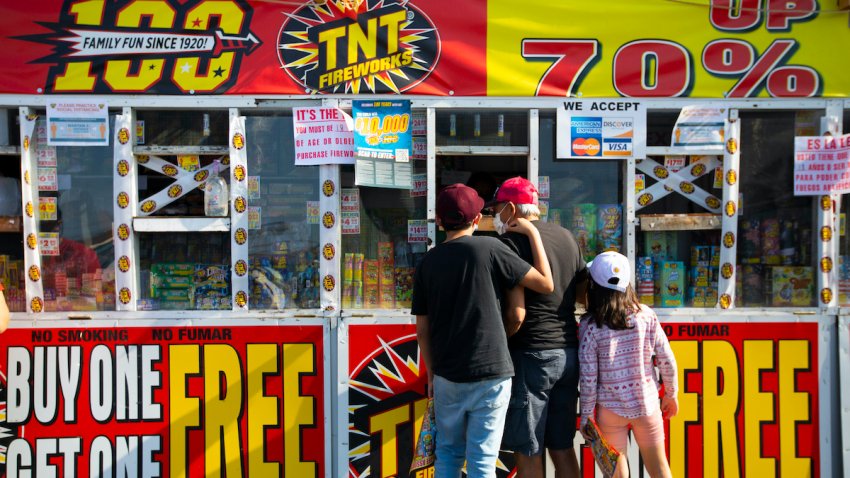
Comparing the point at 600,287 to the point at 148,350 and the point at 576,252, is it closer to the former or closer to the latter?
the point at 576,252

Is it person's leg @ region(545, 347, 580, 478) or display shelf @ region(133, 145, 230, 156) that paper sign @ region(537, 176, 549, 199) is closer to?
person's leg @ region(545, 347, 580, 478)

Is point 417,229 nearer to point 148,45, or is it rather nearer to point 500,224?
point 500,224

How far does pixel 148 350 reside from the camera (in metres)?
4.39

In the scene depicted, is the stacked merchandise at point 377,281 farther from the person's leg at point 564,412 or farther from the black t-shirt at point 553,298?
the person's leg at point 564,412

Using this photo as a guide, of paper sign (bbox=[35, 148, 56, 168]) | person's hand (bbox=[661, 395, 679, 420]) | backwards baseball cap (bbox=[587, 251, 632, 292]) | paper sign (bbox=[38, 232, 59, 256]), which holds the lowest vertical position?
person's hand (bbox=[661, 395, 679, 420])

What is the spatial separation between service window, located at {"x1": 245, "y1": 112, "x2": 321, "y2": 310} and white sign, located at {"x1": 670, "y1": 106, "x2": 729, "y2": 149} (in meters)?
2.37

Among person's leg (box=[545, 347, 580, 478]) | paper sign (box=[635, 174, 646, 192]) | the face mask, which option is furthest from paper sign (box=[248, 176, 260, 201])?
paper sign (box=[635, 174, 646, 192])

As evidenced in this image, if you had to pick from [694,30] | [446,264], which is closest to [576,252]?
[446,264]

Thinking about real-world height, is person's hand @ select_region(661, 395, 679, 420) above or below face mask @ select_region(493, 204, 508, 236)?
below

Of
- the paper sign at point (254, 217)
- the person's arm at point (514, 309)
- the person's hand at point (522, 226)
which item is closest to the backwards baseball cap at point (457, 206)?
the person's hand at point (522, 226)

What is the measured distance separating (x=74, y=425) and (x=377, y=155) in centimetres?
255

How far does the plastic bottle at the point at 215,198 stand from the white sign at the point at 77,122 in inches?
27.5

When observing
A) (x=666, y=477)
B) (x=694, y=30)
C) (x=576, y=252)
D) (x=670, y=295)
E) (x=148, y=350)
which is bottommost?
(x=666, y=477)

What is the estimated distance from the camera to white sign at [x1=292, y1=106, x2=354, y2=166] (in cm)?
441
